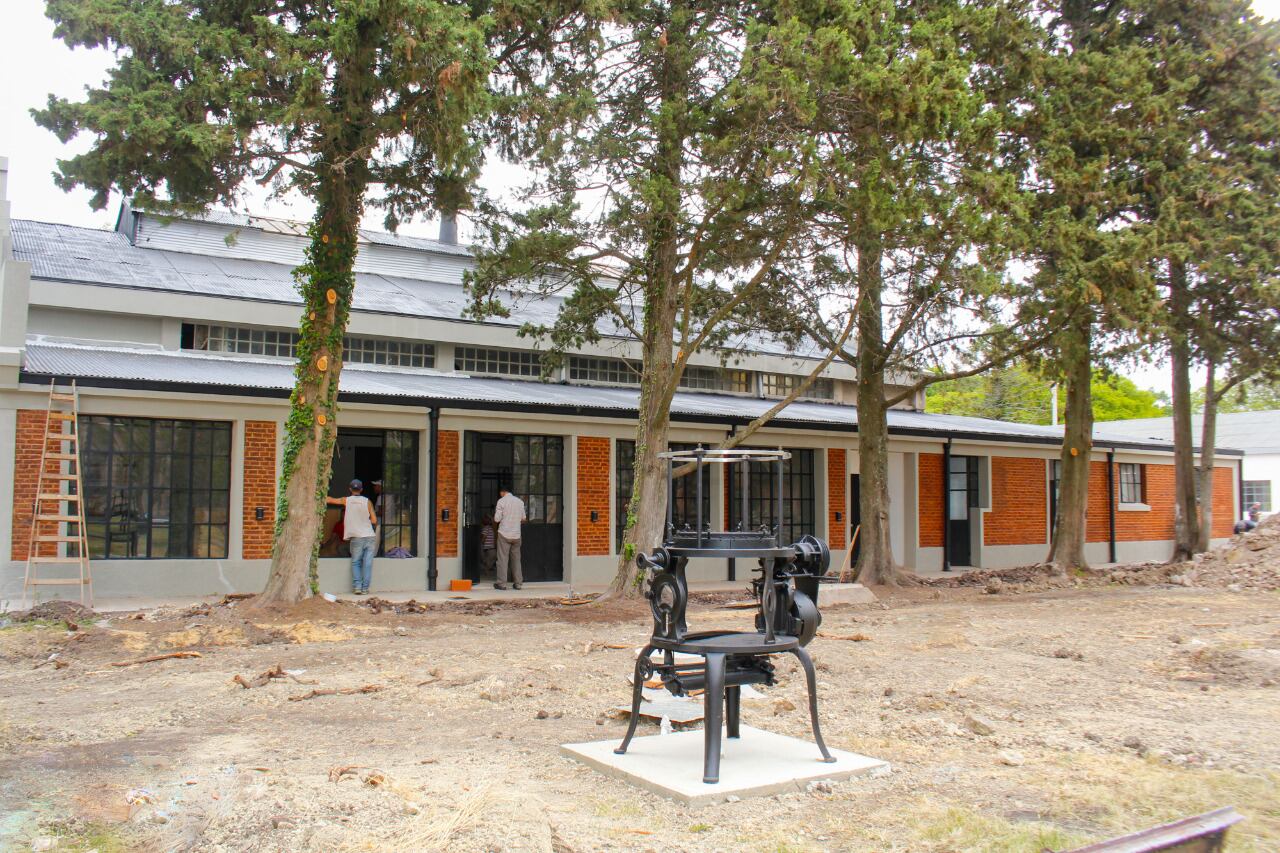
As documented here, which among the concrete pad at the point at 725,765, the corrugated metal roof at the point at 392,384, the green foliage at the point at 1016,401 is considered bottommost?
the concrete pad at the point at 725,765

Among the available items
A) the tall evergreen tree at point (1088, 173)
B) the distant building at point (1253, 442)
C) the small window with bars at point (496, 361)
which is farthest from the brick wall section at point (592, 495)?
the distant building at point (1253, 442)

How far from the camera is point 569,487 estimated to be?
17.5m

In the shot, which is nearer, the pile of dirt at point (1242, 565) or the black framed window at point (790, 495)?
the pile of dirt at point (1242, 565)

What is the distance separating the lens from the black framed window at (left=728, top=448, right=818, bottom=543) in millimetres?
20172

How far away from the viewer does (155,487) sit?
14.3 meters

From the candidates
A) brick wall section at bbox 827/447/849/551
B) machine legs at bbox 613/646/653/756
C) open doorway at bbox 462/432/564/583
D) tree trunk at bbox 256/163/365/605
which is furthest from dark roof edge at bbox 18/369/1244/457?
machine legs at bbox 613/646/653/756

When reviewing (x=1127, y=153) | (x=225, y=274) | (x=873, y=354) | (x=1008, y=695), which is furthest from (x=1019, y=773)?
(x=225, y=274)

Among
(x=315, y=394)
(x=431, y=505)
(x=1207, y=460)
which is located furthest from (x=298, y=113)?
(x=1207, y=460)

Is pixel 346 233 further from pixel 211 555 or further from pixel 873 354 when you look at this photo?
pixel 873 354

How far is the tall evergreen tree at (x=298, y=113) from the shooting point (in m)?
10.7

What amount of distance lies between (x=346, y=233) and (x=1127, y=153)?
473 inches

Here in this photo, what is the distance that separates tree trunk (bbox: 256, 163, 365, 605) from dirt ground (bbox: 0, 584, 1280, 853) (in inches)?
26.7

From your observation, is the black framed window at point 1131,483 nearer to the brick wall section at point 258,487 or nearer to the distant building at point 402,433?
the distant building at point 402,433

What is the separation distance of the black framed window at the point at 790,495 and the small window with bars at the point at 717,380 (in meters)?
3.44
